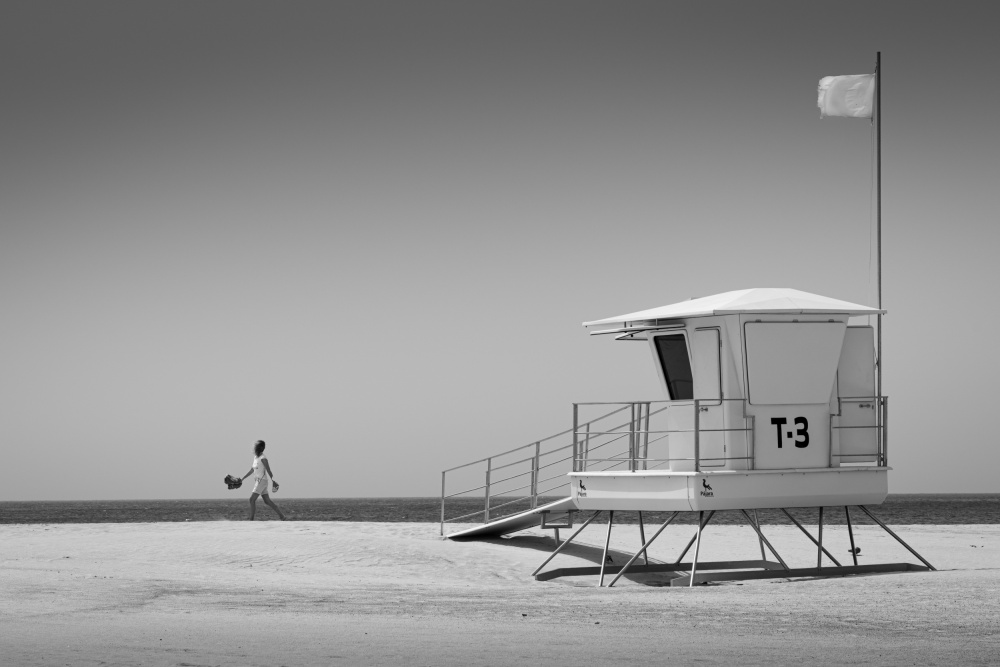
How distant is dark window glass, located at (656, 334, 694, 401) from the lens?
2152 cm

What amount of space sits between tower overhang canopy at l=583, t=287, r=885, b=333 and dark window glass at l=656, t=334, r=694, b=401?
16.0 inches

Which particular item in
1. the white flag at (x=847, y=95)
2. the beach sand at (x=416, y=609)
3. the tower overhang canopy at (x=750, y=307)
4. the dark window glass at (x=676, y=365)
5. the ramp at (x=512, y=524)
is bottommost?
the beach sand at (x=416, y=609)

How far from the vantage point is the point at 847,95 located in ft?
78.0

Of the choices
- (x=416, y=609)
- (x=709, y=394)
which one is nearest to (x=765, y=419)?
(x=709, y=394)

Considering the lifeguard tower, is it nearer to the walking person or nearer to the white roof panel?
the white roof panel

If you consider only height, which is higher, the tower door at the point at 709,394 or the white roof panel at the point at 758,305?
the white roof panel at the point at 758,305

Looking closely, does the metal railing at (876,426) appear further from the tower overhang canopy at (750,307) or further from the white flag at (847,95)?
the white flag at (847,95)

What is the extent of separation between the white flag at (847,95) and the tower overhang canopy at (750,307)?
4.29 m

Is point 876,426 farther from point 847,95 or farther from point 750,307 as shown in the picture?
point 847,95

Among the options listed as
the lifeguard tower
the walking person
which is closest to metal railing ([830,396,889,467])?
the lifeguard tower

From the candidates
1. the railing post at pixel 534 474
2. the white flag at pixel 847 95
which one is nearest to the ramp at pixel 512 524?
the railing post at pixel 534 474

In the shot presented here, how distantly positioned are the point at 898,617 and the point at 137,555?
44.4ft

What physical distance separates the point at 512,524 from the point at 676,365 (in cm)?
528

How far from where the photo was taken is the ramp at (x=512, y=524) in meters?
23.5
